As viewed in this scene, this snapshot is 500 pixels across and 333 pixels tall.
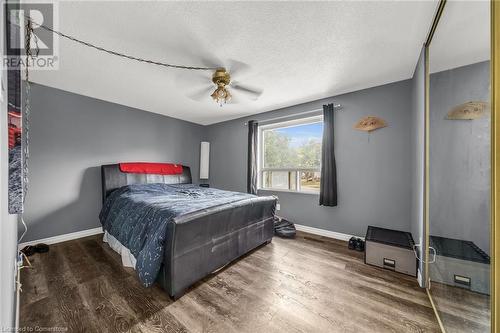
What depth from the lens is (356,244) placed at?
8.80 ft

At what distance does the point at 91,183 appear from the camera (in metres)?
3.23

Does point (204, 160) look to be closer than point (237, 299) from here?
No

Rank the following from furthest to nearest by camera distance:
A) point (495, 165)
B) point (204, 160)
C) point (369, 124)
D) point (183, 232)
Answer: point (204, 160) → point (369, 124) → point (183, 232) → point (495, 165)

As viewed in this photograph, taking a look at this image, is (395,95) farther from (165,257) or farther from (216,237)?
(165,257)

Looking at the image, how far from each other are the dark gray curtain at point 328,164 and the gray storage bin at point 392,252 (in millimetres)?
800

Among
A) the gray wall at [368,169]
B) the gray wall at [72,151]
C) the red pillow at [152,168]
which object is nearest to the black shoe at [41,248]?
the gray wall at [72,151]

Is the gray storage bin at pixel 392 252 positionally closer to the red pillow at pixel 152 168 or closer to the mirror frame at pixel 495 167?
the mirror frame at pixel 495 167

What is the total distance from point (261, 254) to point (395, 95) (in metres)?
2.90

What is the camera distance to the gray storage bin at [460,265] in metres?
0.96

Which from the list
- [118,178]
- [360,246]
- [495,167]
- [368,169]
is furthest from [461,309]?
[118,178]

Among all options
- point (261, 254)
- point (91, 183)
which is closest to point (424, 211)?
point (261, 254)

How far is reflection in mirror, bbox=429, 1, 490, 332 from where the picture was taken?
3.09 ft

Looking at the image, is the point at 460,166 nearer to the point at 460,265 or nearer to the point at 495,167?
the point at 495,167

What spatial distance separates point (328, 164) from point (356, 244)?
124 cm
